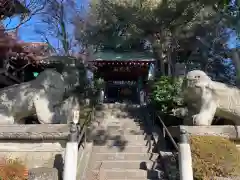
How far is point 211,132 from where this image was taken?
662 cm

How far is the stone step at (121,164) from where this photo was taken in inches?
273

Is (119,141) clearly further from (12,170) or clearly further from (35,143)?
(12,170)

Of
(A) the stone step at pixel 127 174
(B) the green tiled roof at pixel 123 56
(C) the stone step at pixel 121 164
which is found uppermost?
(B) the green tiled roof at pixel 123 56

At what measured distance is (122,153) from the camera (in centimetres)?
767

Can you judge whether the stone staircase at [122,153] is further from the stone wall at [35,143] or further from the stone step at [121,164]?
the stone wall at [35,143]

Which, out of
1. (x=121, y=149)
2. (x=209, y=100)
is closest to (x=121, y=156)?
(x=121, y=149)

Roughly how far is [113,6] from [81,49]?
12.7ft

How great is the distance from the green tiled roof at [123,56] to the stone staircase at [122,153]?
8700 millimetres

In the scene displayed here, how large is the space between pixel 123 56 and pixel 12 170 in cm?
1478

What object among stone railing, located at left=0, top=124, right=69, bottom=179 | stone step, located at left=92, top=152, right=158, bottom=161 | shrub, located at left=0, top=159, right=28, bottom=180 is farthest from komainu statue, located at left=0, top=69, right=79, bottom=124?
stone step, located at left=92, top=152, right=158, bottom=161

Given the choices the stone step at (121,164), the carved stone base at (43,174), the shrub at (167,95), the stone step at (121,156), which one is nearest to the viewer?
the carved stone base at (43,174)

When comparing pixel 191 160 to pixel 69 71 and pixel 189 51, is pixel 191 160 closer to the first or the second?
pixel 69 71

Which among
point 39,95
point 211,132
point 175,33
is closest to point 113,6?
point 175,33

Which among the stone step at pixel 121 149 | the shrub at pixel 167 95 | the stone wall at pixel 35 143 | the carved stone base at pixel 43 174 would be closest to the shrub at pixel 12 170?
the carved stone base at pixel 43 174
